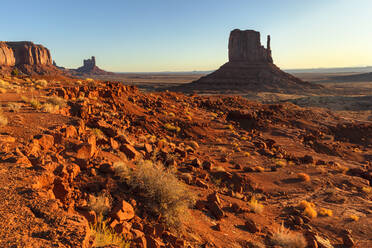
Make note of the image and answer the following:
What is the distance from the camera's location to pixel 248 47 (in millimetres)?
90250

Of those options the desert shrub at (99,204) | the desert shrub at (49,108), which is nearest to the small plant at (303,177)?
the desert shrub at (99,204)

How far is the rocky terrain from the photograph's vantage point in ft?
10.6

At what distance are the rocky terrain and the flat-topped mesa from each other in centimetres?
8364

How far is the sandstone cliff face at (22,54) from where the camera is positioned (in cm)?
9893

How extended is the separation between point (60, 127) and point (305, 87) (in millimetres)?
78253

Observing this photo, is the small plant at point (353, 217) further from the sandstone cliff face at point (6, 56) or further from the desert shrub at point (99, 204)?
the sandstone cliff face at point (6, 56)

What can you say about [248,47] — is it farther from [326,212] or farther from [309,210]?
[309,210]

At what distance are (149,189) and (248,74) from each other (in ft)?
268

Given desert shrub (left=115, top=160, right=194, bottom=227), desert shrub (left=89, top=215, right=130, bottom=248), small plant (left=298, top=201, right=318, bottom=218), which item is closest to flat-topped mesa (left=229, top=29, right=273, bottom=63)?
small plant (left=298, top=201, right=318, bottom=218)

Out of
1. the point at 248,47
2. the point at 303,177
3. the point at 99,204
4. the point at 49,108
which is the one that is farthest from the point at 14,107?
the point at 248,47

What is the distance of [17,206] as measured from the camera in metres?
3.00

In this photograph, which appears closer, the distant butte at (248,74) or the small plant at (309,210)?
the small plant at (309,210)

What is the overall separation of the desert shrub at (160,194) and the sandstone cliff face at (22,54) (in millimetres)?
120234

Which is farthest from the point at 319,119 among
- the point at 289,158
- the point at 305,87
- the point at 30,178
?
the point at 305,87
